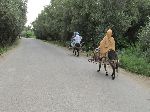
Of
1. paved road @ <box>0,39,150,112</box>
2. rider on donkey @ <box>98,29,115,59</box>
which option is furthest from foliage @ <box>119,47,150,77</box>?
paved road @ <box>0,39,150,112</box>

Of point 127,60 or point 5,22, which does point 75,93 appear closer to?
point 127,60

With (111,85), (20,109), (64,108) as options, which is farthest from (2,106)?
(111,85)

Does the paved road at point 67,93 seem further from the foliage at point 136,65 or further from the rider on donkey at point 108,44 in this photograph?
the foliage at point 136,65

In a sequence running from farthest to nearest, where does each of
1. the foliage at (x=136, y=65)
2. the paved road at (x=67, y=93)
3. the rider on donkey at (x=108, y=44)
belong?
the foliage at (x=136, y=65), the rider on donkey at (x=108, y=44), the paved road at (x=67, y=93)

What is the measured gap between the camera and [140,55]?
25500 mm

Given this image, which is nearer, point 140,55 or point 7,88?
point 7,88

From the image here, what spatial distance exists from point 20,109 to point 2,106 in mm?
562

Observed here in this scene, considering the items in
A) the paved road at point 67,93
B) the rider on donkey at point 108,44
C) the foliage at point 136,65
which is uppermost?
the rider on donkey at point 108,44

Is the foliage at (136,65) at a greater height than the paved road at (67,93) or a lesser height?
greater

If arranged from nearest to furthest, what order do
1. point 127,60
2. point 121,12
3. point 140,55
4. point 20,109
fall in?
point 20,109, point 127,60, point 140,55, point 121,12

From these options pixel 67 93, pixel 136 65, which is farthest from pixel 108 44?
pixel 67 93

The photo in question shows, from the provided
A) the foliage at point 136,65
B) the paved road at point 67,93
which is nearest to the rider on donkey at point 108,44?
the paved road at point 67,93

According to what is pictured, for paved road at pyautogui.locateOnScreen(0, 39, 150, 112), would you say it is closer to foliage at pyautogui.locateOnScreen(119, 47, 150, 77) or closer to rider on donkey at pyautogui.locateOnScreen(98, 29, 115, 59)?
rider on donkey at pyautogui.locateOnScreen(98, 29, 115, 59)

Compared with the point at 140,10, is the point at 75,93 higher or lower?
lower
